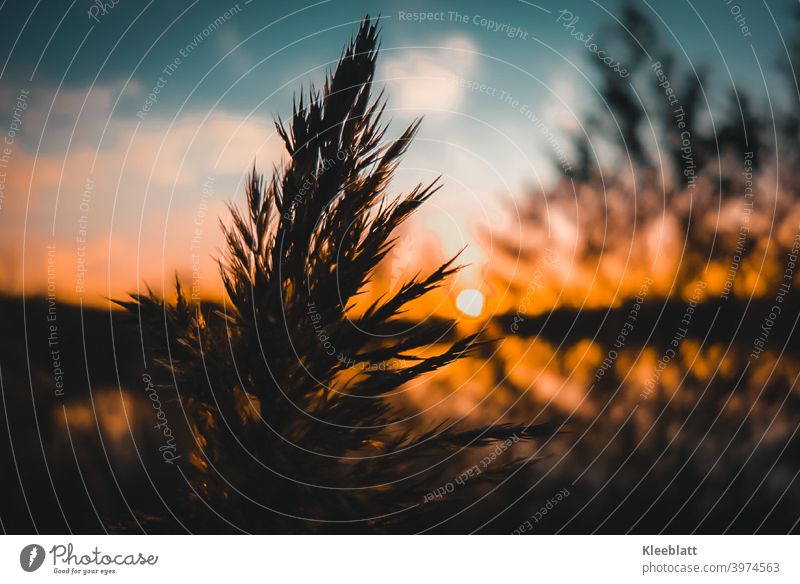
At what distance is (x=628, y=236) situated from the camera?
6.69ft

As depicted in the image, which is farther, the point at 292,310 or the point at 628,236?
the point at 628,236

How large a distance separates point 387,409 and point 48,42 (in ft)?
5.21

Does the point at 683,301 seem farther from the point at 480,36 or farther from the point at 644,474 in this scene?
the point at 480,36

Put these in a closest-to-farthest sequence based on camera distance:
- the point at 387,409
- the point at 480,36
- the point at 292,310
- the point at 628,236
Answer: the point at 292,310, the point at 387,409, the point at 480,36, the point at 628,236

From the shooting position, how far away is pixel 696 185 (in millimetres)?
2000

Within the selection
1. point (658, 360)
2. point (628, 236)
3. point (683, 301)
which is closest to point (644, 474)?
point (658, 360)

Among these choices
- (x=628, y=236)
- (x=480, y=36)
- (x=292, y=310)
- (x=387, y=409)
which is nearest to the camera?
(x=292, y=310)

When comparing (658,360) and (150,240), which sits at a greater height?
(150,240)

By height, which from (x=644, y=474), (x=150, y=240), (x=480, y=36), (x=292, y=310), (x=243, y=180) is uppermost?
(x=480, y=36)

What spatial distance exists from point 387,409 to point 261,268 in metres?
0.58

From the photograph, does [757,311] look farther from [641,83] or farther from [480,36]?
[480,36]
